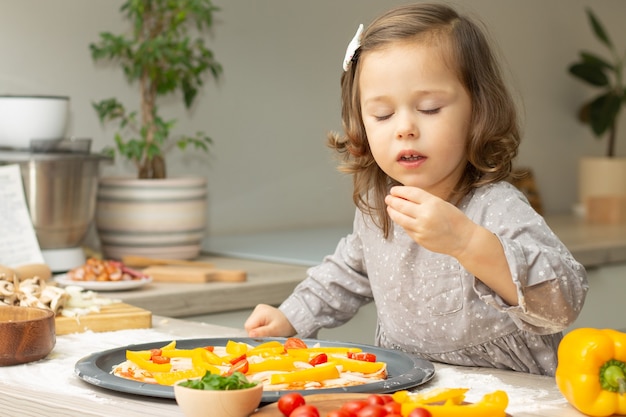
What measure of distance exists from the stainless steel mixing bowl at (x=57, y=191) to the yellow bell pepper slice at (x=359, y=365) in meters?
1.17

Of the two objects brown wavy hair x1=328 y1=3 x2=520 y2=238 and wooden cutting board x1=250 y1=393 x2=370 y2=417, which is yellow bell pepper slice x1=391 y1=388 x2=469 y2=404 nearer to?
wooden cutting board x1=250 y1=393 x2=370 y2=417

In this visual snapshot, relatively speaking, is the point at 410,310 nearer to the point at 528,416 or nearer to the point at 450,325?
the point at 450,325

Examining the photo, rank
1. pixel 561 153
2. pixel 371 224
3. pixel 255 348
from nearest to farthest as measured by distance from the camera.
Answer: pixel 255 348 → pixel 371 224 → pixel 561 153

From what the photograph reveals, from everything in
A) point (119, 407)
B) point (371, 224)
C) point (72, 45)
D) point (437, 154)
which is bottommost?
point (119, 407)

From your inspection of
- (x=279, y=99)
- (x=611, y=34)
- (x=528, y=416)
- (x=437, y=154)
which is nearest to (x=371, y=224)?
(x=437, y=154)

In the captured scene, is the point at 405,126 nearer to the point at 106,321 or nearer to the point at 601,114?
the point at 106,321

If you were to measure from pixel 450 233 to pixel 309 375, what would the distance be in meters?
0.20

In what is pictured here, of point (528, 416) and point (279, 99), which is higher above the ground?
point (279, 99)

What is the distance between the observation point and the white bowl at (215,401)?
33.0 inches

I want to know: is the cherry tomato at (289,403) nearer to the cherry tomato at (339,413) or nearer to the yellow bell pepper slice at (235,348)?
the cherry tomato at (339,413)

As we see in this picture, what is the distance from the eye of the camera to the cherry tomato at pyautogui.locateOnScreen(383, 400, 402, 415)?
804mm

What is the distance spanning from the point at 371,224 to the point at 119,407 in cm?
60

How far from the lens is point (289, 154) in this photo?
2.90 m

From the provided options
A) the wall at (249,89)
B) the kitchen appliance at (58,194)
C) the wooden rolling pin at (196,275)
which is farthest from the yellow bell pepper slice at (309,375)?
the wall at (249,89)
